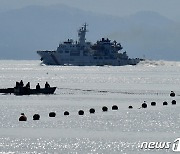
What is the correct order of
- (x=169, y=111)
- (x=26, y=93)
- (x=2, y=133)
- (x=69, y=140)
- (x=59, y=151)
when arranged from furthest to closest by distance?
(x=26, y=93) → (x=169, y=111) → (x=2, y=133) → (x=69, y=140) → (x=59, y=151)

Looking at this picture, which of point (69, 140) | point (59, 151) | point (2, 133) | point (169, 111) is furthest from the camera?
point (169, 111)

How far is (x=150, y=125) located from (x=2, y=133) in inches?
434

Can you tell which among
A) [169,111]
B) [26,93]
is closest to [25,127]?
[169,111]

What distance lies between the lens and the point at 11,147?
41.4 metres

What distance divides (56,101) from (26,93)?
9.16 metres

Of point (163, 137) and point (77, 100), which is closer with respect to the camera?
point (163, 137)

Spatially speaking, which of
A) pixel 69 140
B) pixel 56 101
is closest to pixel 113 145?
pixel 69 140

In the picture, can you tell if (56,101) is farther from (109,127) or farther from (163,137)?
(163,137)

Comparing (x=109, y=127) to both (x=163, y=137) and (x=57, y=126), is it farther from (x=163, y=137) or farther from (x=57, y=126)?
(x=163, y=137)

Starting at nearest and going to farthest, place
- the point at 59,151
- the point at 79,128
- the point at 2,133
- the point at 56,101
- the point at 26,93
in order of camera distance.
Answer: the point at 59,151 < the point at 2,133 < the point at 79,128 < the point at 56,101 < the point at 26,93

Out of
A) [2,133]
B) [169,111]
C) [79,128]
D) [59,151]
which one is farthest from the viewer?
[169,111]

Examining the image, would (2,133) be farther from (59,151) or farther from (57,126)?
(59,151)

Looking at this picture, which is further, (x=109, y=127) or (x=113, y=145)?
(x=109, y=127)

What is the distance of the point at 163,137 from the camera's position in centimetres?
4553
